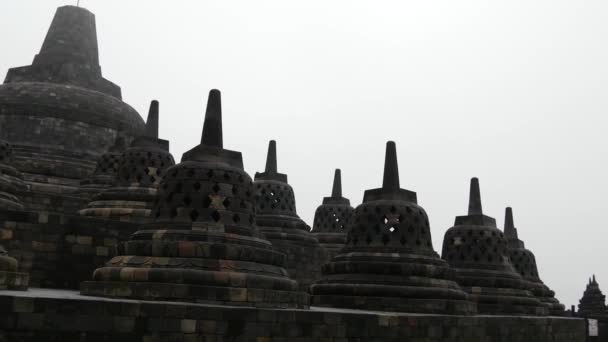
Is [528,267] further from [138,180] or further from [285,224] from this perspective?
[138,180]

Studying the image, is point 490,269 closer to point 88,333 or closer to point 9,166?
point 88,333

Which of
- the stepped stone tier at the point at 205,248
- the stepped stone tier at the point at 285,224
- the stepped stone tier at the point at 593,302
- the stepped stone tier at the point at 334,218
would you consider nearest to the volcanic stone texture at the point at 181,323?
the stepped stone tier at the point at 205,248

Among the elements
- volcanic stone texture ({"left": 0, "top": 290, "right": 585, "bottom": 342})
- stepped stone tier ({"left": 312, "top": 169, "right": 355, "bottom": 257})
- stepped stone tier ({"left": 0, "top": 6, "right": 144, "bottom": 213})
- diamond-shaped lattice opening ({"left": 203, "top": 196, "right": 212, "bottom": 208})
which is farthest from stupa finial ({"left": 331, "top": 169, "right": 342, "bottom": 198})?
diamond-shaped lattice opening ({"left": 203, "top": 196, "right": 212, "bottom": 208})

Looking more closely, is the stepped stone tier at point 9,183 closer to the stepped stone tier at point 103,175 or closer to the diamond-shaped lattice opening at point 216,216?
the stepped stone tier at point 103,175

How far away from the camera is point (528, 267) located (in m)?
21.2

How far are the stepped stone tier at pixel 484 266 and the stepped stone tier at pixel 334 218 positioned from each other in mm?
7113

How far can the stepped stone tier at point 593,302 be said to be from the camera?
3831 cm

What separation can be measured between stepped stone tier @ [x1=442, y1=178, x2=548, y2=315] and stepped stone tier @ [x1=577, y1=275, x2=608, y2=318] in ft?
78.2

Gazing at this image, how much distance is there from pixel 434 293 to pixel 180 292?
621 cm

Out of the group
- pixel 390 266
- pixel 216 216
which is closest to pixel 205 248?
pixel 216 216

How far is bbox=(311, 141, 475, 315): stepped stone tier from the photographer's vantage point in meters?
13.0

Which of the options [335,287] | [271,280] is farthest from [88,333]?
[335,287]

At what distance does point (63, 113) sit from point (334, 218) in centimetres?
Result: 1178

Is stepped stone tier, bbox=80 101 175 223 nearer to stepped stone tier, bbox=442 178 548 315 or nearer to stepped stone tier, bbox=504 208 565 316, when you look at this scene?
stepped stone tier, bbox=442 178 548 315
